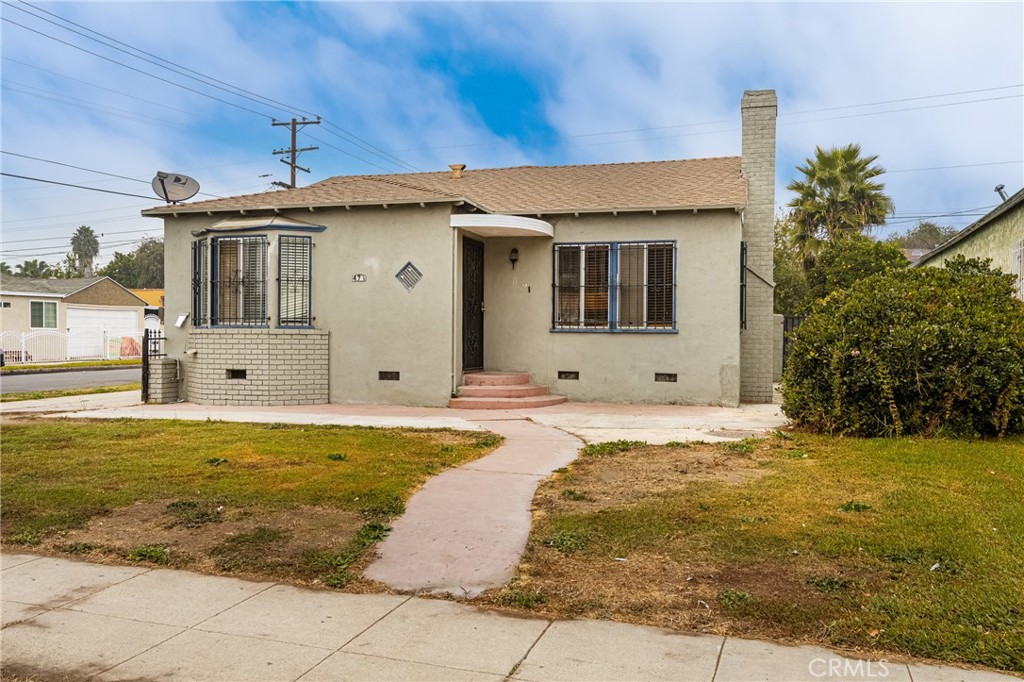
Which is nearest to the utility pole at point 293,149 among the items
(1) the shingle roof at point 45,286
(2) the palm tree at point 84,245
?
(1) the shingle roof at point 45,286

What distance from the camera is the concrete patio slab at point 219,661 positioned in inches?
127

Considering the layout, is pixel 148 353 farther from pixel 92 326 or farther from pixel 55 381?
pixel 92 326

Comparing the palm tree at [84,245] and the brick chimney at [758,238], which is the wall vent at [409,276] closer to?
the brick chimney at [758,238]

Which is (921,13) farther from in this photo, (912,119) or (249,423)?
(912,119)

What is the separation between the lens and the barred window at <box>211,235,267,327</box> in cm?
1380

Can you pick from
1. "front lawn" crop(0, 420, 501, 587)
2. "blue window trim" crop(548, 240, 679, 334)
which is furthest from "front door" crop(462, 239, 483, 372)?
"front lawn" crop(0, 420, 501, 587)

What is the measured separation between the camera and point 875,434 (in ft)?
29.3

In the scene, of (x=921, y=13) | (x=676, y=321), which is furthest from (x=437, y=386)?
(x=921, y=13)

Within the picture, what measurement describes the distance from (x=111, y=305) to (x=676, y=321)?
37.7 m

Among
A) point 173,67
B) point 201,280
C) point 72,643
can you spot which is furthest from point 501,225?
point 173,67

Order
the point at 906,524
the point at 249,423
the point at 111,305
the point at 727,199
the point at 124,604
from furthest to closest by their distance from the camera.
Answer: the point at 111,305, the point at 727,199, the point at 249,423, the point at 906,524, the point at 124,604

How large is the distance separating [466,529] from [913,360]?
604 centimetres

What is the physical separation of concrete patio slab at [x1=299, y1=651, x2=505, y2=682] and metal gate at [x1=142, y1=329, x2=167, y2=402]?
39.5 ft

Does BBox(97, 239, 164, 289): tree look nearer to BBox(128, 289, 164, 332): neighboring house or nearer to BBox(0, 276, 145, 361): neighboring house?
BBox(128, 289, 164, 332): neighboring house
